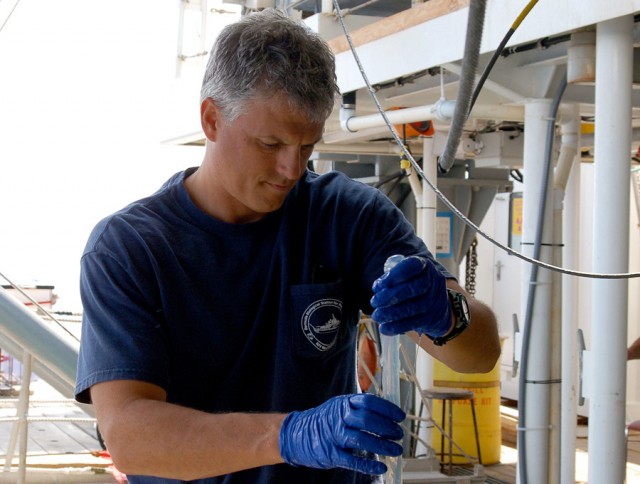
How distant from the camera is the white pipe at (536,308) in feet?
13.7

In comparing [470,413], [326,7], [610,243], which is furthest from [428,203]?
[610,243]

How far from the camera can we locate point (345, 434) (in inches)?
58.6

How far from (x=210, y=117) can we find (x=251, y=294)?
1.19ft

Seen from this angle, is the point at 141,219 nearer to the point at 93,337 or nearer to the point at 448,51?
the point at 93,337

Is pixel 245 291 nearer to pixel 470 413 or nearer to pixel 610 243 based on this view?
pixel 610 243

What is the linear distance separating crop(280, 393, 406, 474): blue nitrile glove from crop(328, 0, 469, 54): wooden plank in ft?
8.51

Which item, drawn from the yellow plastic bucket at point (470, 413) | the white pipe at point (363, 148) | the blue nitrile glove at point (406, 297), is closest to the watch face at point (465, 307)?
the blue nitrile glove at point (406, 297)

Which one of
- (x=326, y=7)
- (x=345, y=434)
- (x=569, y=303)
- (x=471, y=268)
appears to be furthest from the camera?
(x=471, y=268)

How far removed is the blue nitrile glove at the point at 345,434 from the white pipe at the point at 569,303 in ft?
10.1

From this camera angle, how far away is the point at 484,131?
664 centimetres

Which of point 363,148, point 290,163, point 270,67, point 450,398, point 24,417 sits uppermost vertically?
point 363,148

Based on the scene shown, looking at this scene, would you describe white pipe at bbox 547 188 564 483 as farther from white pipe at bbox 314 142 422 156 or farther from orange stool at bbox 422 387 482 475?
white pipe at bbox 314 142 422 156

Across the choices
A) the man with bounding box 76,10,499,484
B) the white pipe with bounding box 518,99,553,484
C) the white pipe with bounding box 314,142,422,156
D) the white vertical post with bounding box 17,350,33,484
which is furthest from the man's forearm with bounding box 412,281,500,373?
the white pipe with bounding box 314,142,422,156

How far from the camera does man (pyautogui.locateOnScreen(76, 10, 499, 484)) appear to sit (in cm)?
161
